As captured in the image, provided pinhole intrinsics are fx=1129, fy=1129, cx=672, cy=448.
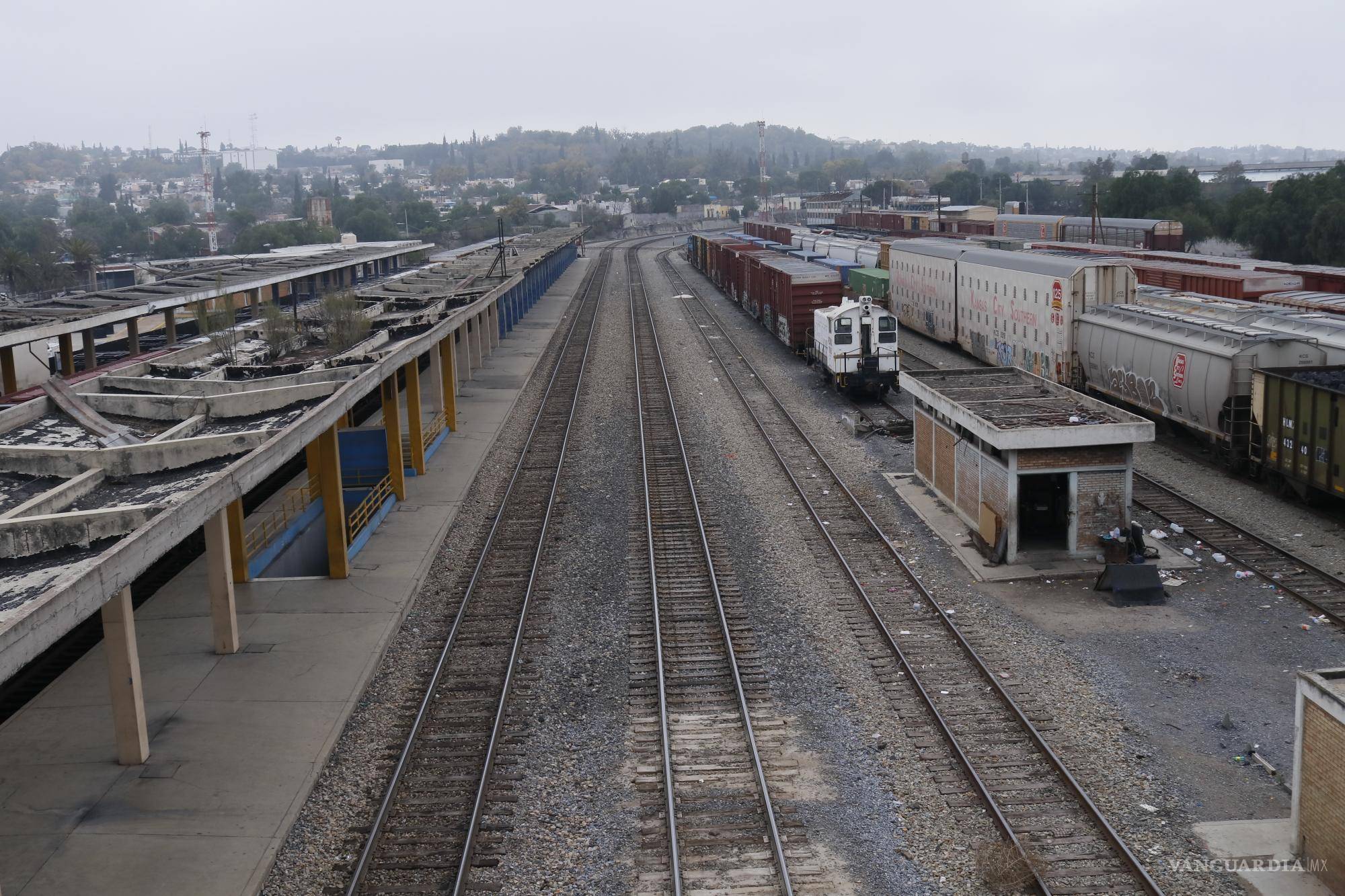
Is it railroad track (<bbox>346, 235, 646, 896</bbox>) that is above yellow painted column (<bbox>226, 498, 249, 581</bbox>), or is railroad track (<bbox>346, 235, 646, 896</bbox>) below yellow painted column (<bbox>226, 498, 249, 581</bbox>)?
below

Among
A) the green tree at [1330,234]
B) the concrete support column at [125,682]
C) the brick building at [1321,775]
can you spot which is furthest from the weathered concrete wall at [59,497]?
the green tree at [1330,234]

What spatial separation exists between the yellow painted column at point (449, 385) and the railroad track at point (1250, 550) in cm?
1577

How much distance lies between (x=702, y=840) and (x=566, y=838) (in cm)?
115

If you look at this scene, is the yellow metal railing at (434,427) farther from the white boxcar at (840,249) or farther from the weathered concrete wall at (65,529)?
the white boxcar at (840,249)

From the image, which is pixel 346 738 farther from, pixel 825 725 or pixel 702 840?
pixel 825 725

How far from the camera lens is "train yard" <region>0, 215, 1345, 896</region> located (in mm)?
9273

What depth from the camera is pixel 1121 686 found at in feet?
40.1

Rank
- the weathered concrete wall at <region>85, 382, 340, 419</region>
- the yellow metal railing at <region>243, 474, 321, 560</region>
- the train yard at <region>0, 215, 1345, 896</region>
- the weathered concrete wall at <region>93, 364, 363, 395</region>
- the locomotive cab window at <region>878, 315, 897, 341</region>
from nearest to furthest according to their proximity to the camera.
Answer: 1. the train yard at <region>0, 215, 1345, 896</region>
2. the weathered concrete wall at <region>85, 382, 340, 419</region>
3. the weathered concrete wall at <region>93, 364, 363, 395</region>
4. the yellow metal railing at <region>243, 474, 321, 560</region>
5. the locomotive cab window at <region>878, 315, 897, 341</region>

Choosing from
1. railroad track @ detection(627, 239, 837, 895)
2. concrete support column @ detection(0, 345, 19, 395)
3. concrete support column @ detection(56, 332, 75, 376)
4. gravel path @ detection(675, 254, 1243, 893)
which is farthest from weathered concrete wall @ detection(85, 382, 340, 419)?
concrete support column @ detection(56, 332, 75, 376)

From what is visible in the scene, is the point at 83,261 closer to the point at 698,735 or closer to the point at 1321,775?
the point at 698,735

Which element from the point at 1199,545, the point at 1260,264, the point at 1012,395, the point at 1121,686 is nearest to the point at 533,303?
the point at 1260,264

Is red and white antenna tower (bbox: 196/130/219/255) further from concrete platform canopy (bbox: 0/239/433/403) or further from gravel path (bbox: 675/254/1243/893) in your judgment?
gravel path (bbox: 675/254/1243/893)

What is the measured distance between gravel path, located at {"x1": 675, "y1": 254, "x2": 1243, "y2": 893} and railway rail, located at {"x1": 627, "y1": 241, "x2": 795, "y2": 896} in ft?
5.78

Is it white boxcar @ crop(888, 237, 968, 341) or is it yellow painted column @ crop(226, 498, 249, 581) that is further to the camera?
white boxcar @ crop(888, 237, 968, 341)
